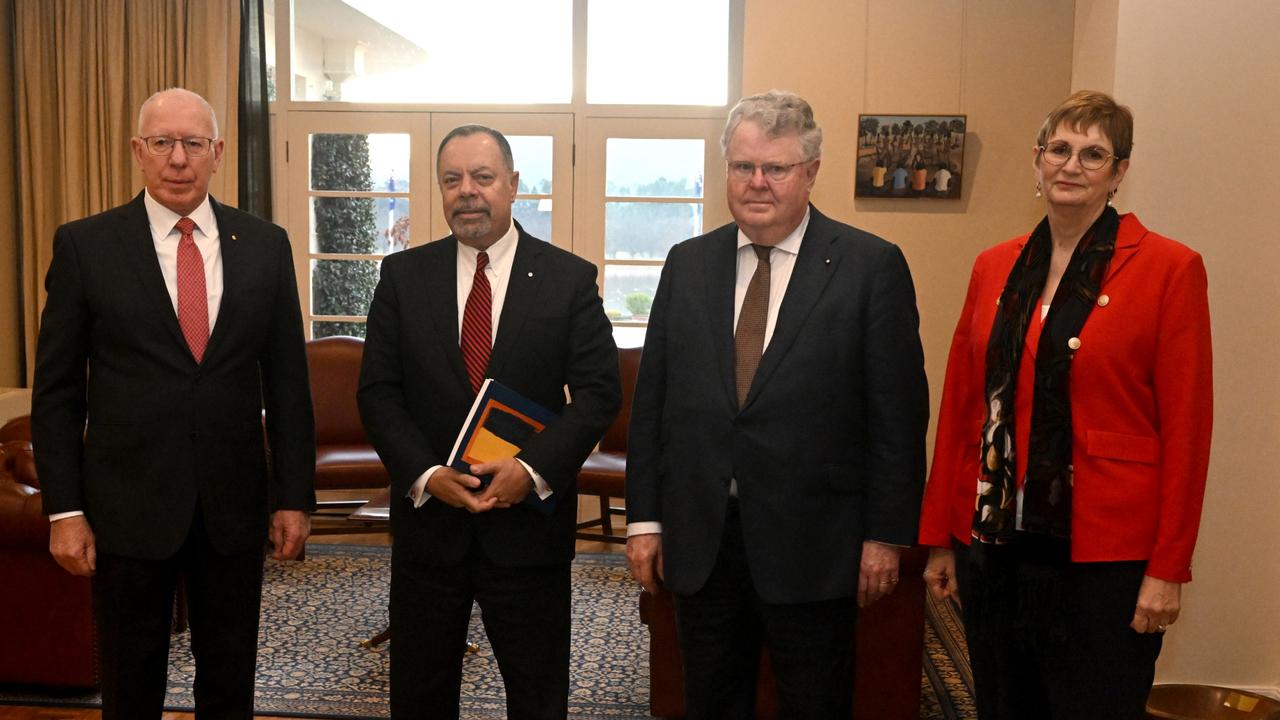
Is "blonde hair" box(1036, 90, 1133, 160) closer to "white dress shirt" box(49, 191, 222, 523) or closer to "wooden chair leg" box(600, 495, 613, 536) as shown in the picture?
"white dress shirt" box(49, 191, 222, 523)

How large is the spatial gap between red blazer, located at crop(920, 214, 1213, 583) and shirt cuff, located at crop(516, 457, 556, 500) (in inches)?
36.6

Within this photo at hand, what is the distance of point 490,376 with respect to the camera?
7.22 feet

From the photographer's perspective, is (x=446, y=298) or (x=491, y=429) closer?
(x=491, y=429)

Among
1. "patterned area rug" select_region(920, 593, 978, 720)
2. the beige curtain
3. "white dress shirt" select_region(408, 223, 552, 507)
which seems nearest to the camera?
"white dress shirt" select_region(408, 223, 552, 507)

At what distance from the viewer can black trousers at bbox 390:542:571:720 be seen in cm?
221

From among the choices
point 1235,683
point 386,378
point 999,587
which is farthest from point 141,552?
point 1235,683

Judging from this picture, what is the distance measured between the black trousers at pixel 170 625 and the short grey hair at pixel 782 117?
135 centimetres

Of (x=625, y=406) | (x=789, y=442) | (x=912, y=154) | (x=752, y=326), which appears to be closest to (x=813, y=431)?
(x=789, y=442)

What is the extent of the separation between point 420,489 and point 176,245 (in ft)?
2.37

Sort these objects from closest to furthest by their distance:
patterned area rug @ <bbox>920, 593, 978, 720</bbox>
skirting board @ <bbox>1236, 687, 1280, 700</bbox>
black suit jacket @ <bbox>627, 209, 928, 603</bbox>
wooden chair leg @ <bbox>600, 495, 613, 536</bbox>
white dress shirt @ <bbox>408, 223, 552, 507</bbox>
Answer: black suit jacket @ <bbox>627, 209, 928, 603</bbox> < white dress shirt @ <bbox>408, 223, 552, 507</bbox> < skirting board @ <bbox>1236, 687, 1280, 700</bbox> < patterned area rug @ <bbox>920, 593, 978, 720</bbox> < wooden chair leg @ <bbox>600, 495, 613, 536</bbox>

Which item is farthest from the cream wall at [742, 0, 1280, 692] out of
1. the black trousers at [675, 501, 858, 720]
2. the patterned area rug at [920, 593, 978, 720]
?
the black trousers at [675, 501, 858, 720]

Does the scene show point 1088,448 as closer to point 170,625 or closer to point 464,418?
point 464,418

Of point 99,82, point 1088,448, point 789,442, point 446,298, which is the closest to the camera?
point 1088,448

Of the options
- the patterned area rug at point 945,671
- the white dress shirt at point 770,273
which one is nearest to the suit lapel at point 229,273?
the white dress shirt at point 770,273
